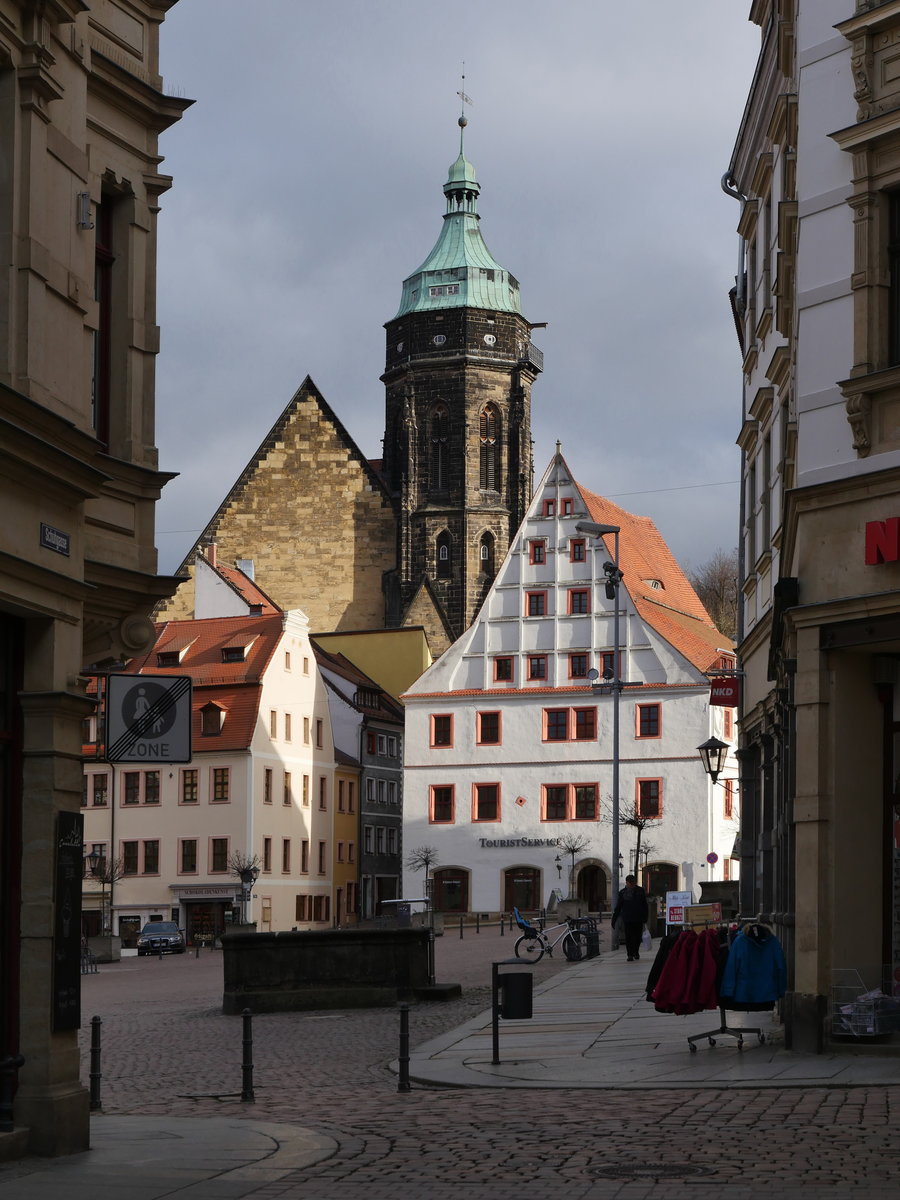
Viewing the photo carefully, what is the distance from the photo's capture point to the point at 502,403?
9956cm

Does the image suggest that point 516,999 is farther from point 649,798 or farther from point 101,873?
point 101,873

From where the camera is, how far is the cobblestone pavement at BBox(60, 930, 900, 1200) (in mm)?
10992

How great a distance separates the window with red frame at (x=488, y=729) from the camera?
233 ft

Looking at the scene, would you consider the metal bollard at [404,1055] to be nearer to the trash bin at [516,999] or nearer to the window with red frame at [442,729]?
the trash bin at [516,999]

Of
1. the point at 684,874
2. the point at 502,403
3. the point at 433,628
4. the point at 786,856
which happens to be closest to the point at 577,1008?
the point at 786,856

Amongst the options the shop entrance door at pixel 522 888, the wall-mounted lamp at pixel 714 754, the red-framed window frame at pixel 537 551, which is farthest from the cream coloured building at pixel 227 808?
the wall-mounted lamp at pixel 714 754

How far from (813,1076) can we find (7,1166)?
21.5 feet

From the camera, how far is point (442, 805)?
234 ft

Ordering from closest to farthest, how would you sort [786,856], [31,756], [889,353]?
[31,756]
[889,353]
[786,856]

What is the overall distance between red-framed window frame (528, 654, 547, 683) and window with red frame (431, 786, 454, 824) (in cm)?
507

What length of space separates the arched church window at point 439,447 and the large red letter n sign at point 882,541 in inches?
3208

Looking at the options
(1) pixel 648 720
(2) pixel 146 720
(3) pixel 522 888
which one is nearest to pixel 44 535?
(2) pixel 146 720

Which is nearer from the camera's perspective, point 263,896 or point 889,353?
point 889,353

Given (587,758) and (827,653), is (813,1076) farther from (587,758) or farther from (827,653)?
(587,758)
